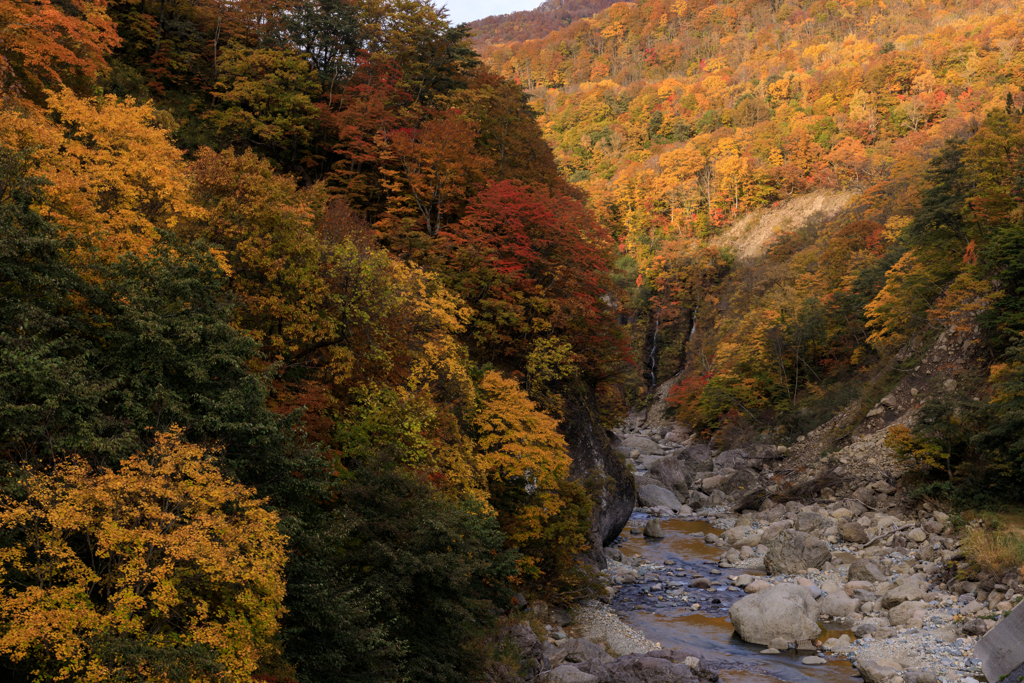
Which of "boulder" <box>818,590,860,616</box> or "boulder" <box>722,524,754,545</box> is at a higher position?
"boulder" <box>818,590,860,616</box>

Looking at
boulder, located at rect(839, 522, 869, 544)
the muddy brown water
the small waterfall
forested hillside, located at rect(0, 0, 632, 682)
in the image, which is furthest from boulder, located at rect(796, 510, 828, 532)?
the small waterfall

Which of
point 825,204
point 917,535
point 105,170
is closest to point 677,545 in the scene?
point 917,535

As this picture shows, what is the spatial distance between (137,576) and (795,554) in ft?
72.2

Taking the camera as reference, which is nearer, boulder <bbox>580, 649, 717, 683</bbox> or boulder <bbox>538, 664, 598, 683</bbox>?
boulder <bbox>538, 664, 598, 683</bbox>

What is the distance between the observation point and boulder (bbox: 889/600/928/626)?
58.8 feet

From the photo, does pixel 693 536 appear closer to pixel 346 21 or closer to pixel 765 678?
pixel 765 678

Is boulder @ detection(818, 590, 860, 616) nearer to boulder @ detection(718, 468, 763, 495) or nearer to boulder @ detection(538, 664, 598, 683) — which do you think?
boulder @ detection(538, 664, 598, 683)

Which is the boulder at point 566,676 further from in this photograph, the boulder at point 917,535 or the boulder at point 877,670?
the boulder at point 917,535

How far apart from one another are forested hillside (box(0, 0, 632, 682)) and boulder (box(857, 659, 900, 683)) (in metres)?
7.94

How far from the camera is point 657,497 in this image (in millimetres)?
34812

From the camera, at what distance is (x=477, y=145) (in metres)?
28.9

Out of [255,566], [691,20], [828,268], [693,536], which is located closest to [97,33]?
[255,566]

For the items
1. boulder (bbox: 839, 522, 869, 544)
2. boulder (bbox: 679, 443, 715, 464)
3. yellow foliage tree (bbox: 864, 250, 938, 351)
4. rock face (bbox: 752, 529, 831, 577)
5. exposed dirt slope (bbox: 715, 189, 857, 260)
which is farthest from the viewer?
exposed dirt slope (bbox: 715, 189, 857, 260)

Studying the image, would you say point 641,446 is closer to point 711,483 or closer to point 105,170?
point 711,483
